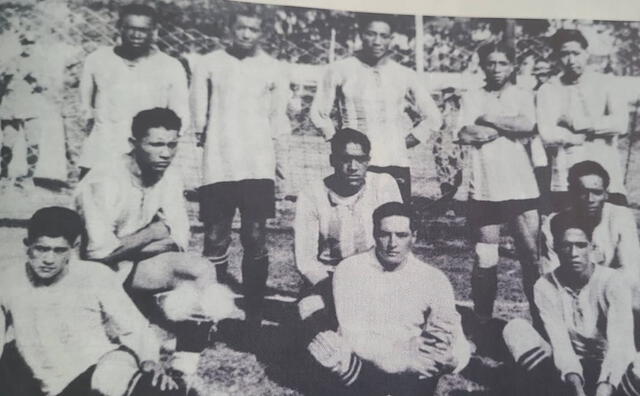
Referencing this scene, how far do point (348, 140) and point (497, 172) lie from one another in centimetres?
23

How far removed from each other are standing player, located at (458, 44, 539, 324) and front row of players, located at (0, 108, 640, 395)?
37 mm

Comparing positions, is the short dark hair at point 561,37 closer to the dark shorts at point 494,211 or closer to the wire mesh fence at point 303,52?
the wire mesh fence at point 303,52

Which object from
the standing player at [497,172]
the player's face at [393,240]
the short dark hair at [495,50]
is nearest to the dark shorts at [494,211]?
the standing player at [497,172]

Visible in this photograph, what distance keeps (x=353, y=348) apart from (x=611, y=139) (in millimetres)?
506

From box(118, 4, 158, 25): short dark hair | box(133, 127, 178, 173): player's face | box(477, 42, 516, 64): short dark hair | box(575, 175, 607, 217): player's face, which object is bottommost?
box(575, 175, 607, 217): player's face

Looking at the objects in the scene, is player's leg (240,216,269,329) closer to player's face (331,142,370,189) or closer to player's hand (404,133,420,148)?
player's face (331,142,370,189)

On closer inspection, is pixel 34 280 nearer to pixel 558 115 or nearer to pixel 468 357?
pixel 468 357

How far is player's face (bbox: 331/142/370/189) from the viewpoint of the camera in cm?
86

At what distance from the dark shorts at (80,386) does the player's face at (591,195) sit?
2.42 ft

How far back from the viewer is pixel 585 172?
89cm

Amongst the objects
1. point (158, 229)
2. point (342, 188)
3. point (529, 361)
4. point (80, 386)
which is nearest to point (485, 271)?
point (529, 361)

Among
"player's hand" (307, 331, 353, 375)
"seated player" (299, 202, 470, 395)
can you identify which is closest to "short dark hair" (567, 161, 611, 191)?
"seated player" (299, 202, 470, 395)

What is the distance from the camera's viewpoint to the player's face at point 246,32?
34.2 inches

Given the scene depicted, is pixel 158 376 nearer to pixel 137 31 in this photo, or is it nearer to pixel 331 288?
pixel 331 288
